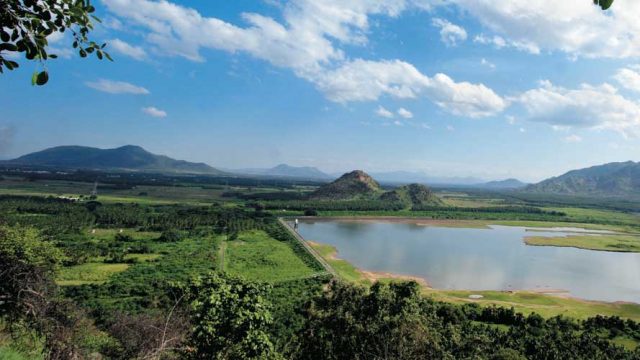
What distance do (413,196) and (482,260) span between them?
6349 cm

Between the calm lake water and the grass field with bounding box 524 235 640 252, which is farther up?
the grass field with bounding box 524 235 640 252

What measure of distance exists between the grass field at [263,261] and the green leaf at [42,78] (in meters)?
28.4

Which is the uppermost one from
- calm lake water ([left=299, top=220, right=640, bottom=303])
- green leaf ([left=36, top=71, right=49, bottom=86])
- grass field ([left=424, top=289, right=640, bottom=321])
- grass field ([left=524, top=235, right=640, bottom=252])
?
green leaf ([left=36, top=71, right=49, bottom=86])

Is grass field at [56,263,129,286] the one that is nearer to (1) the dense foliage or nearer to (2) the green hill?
(1) the dense foliage

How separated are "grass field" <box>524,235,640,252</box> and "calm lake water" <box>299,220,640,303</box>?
2.40 meters

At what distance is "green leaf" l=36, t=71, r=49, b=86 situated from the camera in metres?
2.74

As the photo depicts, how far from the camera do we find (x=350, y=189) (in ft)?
384

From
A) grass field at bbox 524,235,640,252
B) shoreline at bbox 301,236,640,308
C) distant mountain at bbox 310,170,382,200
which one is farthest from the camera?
distant mountain at bbox 310,170,382,200

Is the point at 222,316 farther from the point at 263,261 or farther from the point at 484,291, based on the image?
the point at 263,261

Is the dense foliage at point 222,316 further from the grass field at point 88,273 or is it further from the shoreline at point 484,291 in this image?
the shoreline at point 484,291

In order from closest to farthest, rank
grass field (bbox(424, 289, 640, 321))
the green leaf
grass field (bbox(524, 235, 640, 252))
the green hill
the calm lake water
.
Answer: the green leaf < grass field (bbox(424, 289, 640, 321)) < the calm lake water < grass field (bbox(524, 235, 640, 252)) < the green hill

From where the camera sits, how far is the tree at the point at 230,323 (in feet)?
30.9

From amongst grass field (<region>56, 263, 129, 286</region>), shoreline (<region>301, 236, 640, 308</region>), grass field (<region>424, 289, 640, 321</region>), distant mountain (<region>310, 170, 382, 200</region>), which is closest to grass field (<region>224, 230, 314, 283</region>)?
shoreline (<region>301, 236, 640, 308</region>)

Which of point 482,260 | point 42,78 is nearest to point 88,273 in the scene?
point 42,78
